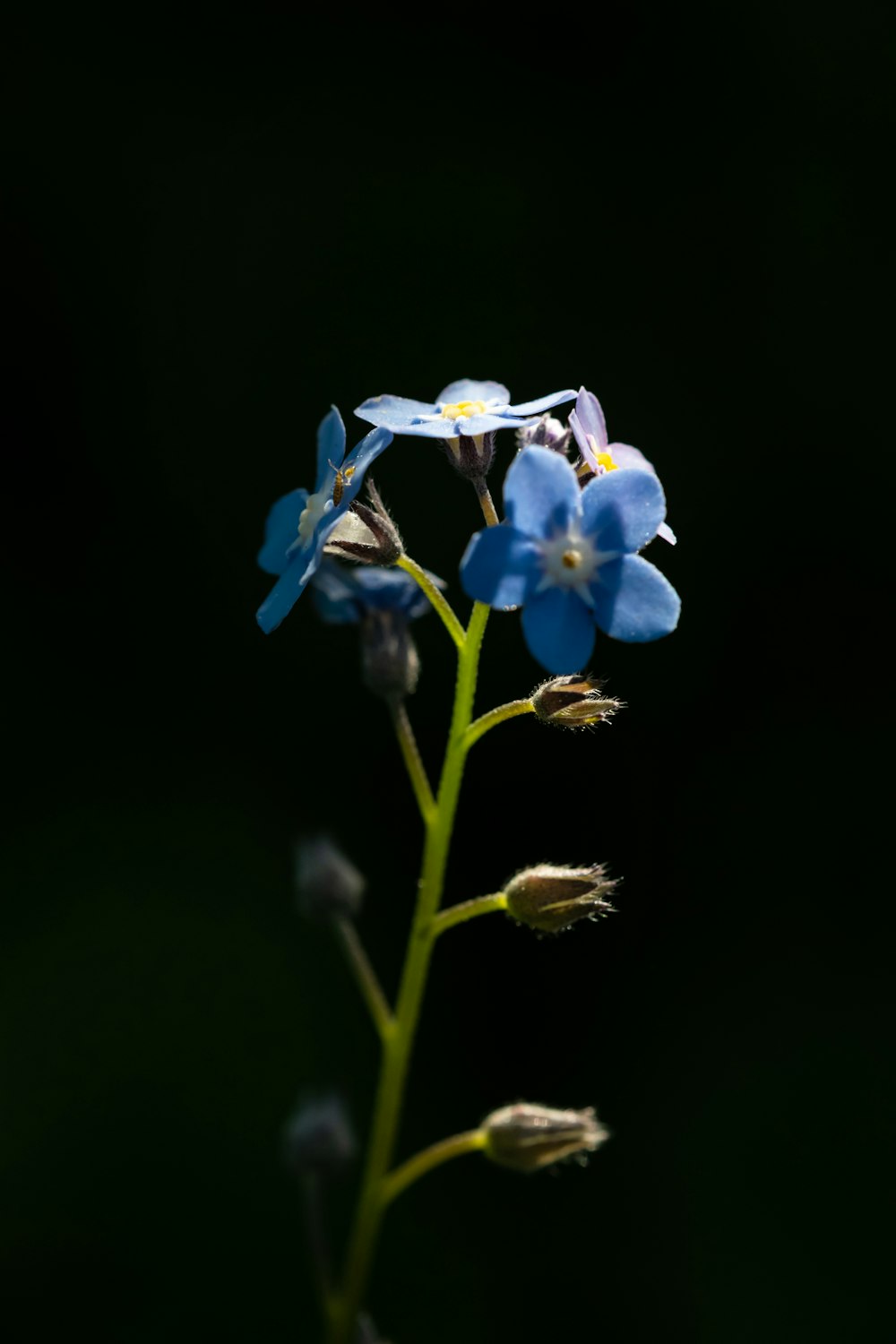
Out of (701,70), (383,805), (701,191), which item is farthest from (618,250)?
(383,805)

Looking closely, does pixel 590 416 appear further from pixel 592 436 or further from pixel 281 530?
pixel 281 530

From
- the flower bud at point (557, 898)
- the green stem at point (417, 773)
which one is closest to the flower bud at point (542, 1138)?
the flower bud at point (557, 898)

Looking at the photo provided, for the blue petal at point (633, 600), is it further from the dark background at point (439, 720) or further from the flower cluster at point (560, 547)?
the dark background at point (439, 720)

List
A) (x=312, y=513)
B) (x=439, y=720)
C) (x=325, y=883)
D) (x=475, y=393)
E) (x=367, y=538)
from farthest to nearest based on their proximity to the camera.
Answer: (x=439, y=720) → (x=325, y=883) → (x=475, y=393) → (x=312, y=513) → (x=367, y=538)

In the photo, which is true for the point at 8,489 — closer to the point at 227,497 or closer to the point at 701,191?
the point at 227,497

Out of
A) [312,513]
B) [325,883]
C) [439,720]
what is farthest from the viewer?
[439,720]

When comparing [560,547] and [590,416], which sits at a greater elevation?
[590,416]

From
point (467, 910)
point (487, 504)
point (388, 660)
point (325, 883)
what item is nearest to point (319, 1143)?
point (325, 883)
